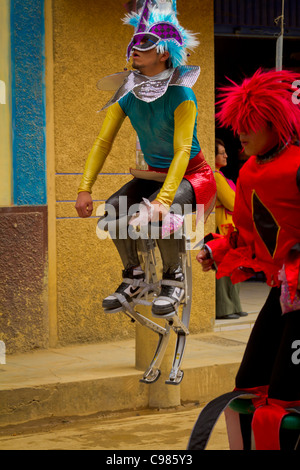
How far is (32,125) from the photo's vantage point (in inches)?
315

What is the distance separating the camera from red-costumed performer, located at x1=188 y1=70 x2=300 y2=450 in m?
4.07

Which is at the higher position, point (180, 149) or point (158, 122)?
point (158, 122)

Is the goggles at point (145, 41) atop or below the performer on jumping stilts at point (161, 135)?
atop

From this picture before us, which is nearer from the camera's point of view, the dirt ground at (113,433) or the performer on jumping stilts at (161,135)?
the performer on jumping stilts at (161,135)

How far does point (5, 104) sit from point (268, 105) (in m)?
4.22

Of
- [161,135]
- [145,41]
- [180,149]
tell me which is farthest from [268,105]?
[145,41]

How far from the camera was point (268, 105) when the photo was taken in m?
4.09

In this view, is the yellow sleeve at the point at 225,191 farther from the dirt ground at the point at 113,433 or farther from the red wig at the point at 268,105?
the red wig at the point at 268,105

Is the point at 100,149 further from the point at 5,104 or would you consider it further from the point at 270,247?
the point at 5,104

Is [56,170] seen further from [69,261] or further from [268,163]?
[268,163]

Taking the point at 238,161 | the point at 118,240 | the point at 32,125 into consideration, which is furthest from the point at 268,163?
the point at 238,161

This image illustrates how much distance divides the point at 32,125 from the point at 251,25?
8.67ft

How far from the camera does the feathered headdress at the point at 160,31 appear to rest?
13.8 feet

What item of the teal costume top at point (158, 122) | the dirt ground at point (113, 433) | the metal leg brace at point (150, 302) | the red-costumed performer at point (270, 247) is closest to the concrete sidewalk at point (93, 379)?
the dirt ground at point (113, 433)
